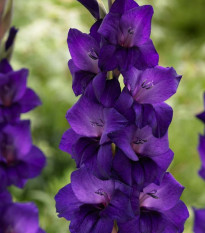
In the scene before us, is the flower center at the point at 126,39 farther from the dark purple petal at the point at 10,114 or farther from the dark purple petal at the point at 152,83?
the dark purple petal at the point at 10,114

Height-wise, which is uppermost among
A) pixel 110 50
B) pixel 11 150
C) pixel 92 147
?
pixel 110 50

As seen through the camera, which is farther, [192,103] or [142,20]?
[192,103]

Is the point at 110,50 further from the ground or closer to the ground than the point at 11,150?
further from the ground

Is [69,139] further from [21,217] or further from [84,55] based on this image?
[21,217]

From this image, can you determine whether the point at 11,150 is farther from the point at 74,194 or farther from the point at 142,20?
the point at 142,20

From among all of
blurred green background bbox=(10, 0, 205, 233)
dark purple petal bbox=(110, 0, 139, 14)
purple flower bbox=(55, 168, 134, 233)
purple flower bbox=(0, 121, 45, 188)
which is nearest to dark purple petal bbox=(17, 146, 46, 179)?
purple flower bbox=(0, 121, 45, 188)

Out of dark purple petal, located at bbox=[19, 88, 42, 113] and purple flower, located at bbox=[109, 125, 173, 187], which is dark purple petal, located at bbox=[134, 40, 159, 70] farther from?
dark purple petal, located at bbox=[19, 88, 42, 113]

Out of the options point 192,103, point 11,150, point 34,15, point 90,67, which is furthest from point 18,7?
point 90,67
